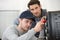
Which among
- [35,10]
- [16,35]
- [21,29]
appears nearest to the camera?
[16,35]

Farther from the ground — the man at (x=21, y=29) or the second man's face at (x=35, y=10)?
the second man's face at (x=35, y=10)

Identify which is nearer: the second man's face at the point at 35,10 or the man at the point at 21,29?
the man at the point at 21,29

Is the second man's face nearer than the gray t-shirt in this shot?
No

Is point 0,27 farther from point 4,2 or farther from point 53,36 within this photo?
point 53,36

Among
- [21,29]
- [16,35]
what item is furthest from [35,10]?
[16,35]

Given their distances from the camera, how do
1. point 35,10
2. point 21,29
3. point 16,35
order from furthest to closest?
point 35,10
point 21,29
point 16,35

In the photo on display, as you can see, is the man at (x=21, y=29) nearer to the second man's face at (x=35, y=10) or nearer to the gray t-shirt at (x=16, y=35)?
the gray t-shirt at (x=16, y=35)

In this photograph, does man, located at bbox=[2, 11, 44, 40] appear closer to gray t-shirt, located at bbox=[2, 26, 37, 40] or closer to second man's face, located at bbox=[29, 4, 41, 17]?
gray t-shirt, located at bbox=[2, 26, 37, 40]

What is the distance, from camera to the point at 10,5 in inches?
76.5

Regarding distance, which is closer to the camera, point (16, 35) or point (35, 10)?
point (16, 35)

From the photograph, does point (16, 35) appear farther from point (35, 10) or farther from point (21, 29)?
point (35, 10)

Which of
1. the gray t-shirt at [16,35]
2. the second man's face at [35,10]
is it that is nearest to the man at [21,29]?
A: the gray t-shirt at [16,35]

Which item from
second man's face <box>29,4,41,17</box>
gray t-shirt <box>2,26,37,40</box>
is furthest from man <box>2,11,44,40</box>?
second man's face <box>29,4,41,17</box>

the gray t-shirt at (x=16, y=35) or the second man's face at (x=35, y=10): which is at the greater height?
the second man's face at (x=35, y=10)
